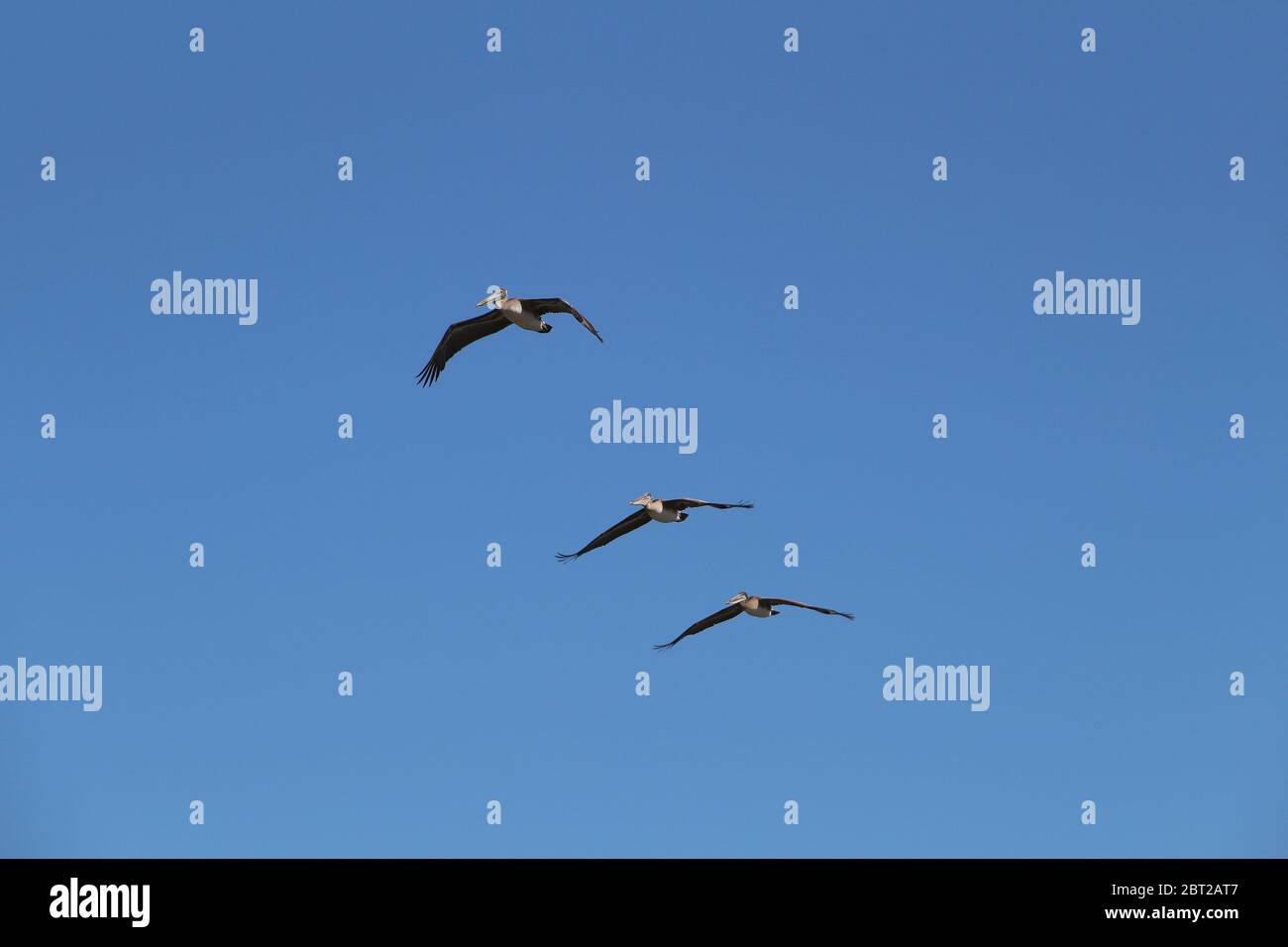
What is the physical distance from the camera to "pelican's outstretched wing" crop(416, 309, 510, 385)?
37.8 metres

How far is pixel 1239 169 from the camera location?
44594 millimetres

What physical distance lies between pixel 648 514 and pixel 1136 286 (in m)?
16.6

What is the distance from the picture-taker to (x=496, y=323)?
124ft

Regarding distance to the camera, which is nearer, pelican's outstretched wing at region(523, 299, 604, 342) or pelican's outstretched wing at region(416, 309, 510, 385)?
pelican's outstretched wing at region(523, 299, 604, 342)

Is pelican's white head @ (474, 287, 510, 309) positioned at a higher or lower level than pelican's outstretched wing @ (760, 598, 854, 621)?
higher

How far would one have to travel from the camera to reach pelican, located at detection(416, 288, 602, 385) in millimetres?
36062

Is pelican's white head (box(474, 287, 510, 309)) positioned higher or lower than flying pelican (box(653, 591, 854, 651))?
higher

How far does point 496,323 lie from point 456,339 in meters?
1.07

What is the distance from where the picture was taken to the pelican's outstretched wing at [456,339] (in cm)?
3781

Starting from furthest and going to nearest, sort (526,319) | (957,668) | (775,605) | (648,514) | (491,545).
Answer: (957,668), (491,545), (775,605), (648,514), (526,319)

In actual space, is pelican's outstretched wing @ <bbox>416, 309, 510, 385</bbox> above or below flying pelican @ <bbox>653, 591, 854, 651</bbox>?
above

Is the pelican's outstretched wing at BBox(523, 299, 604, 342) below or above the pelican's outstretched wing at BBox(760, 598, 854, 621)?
above
